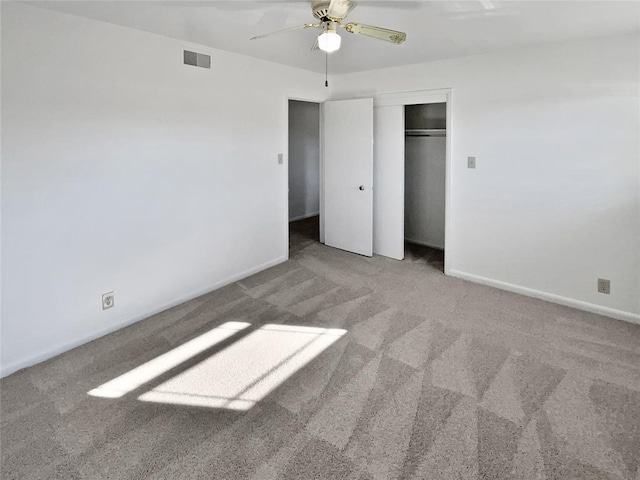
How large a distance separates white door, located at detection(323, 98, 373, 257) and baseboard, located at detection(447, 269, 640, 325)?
1.34 meters

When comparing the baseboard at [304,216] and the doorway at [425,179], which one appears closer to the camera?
the doorway at [425,179]

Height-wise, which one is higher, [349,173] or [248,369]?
[349,173]

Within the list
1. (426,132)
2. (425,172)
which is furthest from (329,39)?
(425,172)

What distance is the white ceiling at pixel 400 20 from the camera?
2.42m

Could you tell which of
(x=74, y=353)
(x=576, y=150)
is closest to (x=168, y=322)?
(x=74, y=353)

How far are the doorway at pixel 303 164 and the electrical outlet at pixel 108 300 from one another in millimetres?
3906

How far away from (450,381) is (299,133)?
572cm

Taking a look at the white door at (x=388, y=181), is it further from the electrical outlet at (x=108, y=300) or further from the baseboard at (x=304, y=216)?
the electrical outlet at (x=108, y=300)

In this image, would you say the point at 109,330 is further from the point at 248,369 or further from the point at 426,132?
the point at 426,132

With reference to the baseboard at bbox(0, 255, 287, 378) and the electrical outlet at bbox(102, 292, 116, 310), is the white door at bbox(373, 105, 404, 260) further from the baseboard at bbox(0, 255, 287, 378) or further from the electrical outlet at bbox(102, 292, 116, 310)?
the electrical outlet at bbox(102, 292, 116, 310)

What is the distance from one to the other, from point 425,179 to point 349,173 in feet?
4.00

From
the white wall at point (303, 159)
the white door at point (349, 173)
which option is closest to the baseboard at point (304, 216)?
the white wall at point (303, 159)

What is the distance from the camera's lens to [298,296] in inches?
146

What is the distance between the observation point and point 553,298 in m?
3.55
